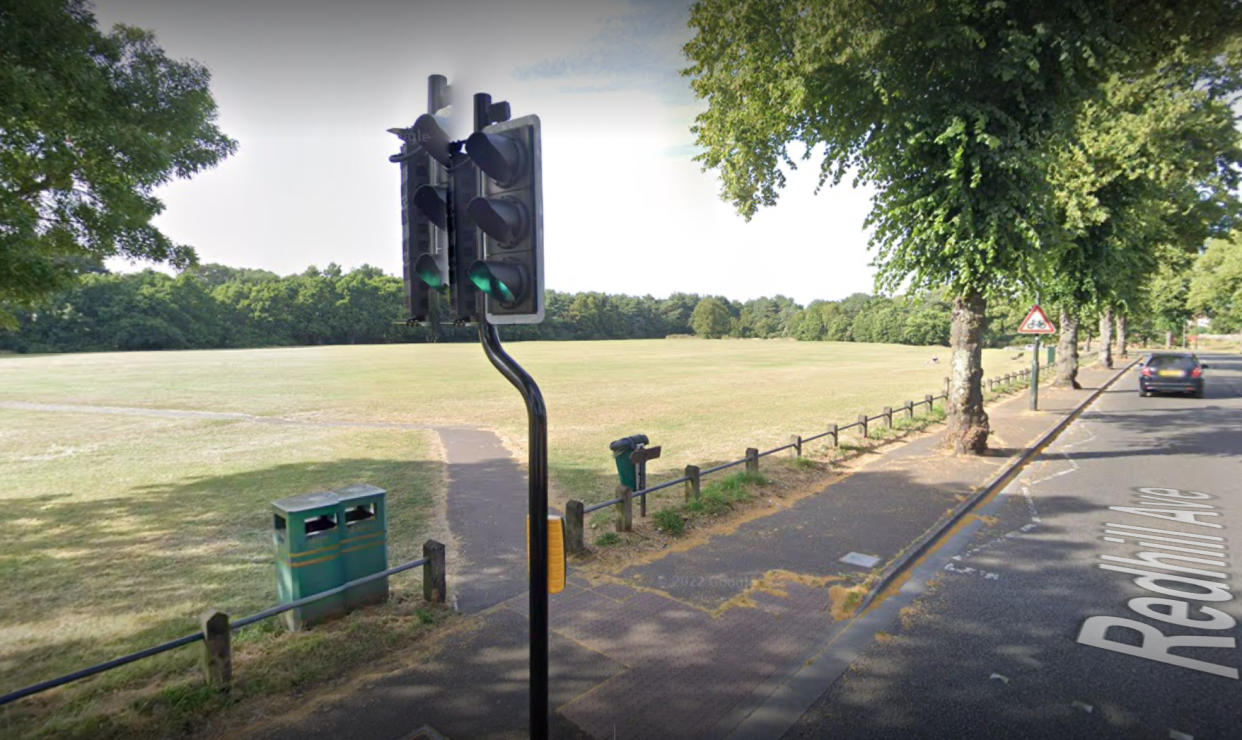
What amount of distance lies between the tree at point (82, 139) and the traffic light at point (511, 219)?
20.7 ft

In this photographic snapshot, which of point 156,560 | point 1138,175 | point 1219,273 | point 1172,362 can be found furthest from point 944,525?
point 1219,273

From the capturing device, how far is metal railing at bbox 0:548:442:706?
324 cm

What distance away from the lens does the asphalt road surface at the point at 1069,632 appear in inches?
148

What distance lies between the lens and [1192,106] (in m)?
18.6

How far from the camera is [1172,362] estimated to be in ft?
71.6

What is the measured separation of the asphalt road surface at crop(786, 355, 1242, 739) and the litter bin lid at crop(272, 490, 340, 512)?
13.6 ft

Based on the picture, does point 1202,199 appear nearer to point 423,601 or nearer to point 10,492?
point 423,601

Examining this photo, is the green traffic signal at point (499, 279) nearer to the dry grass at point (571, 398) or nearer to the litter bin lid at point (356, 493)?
the litter bin lid at point (356, 493)

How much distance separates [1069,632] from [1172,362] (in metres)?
24.4

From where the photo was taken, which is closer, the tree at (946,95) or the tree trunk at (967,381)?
the tree at (946,95)

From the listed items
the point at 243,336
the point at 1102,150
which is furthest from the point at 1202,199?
the point at 243,336

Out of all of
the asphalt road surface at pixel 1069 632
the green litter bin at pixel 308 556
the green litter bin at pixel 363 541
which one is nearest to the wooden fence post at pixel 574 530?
→ the green litter bin at pixel 363 541

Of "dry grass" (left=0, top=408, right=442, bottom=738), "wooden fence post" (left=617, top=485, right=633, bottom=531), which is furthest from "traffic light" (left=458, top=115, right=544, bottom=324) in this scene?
"wooden fence post" (left=617, top=485, right=633, bottom=531)

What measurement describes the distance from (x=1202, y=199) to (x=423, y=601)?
99.0 feet
